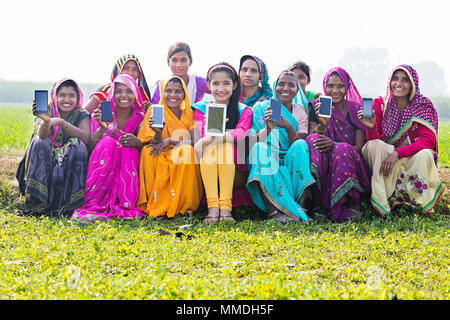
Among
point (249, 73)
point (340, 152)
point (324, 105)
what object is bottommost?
point (340, 152)

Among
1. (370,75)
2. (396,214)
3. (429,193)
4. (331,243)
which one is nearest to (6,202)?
(331,243)

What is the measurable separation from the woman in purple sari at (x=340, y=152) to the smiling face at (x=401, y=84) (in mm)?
469

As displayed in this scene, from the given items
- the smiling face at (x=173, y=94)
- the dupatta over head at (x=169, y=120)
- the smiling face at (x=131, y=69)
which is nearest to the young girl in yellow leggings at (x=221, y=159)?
the dupatta over head at (x=169, y=120)

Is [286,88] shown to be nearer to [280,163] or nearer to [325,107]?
[325,107]

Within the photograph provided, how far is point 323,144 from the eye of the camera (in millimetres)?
5918

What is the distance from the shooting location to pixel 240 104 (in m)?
6.21

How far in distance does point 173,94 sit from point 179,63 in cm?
97

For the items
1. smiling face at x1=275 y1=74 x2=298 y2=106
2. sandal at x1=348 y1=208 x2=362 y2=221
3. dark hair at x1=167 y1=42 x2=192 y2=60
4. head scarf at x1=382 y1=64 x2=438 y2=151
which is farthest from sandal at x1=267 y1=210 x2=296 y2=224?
dark hair at x1=167 y1=42 x2=192 y2=60

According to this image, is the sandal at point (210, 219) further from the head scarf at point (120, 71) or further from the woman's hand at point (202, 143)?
the head scarf at point (120, 71)

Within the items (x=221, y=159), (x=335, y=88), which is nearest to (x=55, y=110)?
(x=221, y=159)

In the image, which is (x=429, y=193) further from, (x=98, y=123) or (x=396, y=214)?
(x=98, y=123)

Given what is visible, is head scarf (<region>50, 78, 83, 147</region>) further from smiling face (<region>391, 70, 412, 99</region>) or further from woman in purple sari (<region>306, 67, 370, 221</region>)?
smiling face (<region>391, 70, 412, 99</region>)

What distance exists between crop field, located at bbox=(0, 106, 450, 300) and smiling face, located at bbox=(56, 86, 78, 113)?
142 centimetres
